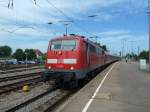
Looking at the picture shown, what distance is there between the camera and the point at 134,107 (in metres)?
11.9

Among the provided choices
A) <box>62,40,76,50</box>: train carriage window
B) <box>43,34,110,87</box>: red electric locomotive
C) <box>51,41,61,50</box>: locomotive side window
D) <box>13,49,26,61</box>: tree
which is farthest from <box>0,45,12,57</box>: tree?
<box>62,40,76,50</box>: train carriage window

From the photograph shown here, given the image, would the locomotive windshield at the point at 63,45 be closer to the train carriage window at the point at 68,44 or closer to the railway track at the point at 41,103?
the train carriage window at the point at 68,44

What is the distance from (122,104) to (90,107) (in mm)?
1494

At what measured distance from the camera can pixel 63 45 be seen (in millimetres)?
19219

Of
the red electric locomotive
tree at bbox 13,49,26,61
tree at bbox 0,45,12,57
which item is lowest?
the red electric locomotive

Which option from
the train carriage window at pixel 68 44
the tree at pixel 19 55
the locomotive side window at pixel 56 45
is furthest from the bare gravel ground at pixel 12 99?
the tree at pixel 19 55

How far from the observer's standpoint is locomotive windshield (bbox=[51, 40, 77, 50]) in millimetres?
18984

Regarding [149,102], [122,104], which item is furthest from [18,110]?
[149,102]

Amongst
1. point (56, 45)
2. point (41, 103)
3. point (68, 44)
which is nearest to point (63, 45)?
point (68, 44)

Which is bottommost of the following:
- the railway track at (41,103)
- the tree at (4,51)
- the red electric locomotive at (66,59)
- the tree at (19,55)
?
the railway track at (41,103)

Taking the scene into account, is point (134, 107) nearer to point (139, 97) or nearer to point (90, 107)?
point (90, 107)

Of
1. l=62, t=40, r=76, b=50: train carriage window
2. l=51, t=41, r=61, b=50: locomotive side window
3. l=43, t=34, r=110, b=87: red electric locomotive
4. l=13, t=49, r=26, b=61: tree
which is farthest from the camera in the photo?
Result: l=13, t=49, r=26, b=61: tree

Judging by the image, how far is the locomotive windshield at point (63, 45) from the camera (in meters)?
19.0

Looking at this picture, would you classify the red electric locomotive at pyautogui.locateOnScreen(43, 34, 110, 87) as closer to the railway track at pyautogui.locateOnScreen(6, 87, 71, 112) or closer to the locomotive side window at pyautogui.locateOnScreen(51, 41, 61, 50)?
the locomotive side window at pyautogui.locateOnScreen(51, 41, 61, 50)
